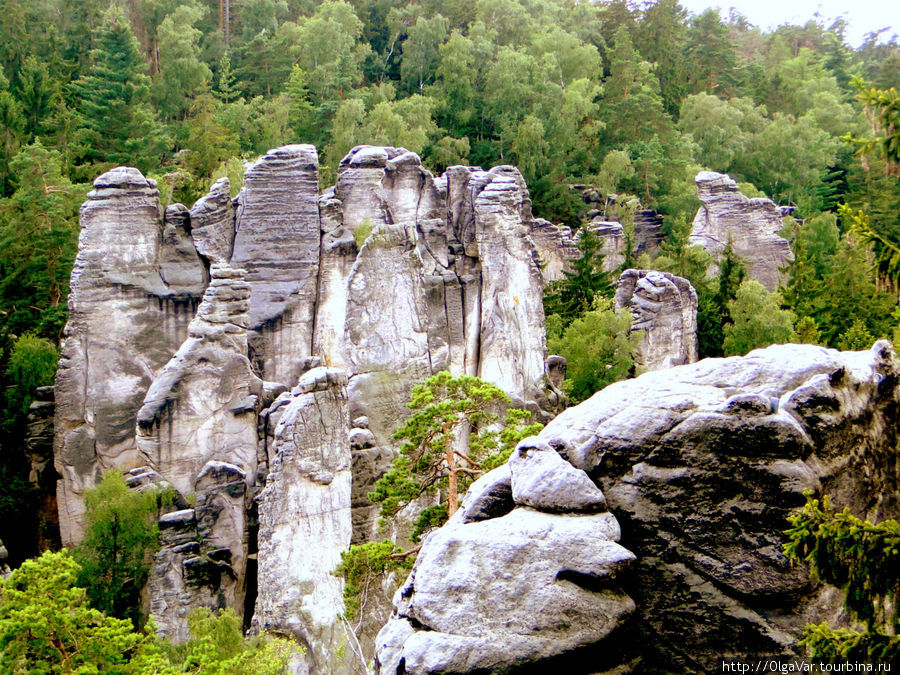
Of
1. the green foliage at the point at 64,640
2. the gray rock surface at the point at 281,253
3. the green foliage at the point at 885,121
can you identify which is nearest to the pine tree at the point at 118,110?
the gray rock surface at the point at 281,253

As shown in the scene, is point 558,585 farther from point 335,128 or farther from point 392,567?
point 335,128

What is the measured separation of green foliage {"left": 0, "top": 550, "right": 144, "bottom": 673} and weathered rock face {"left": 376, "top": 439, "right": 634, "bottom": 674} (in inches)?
230

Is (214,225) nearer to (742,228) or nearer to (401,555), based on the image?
(401,555)

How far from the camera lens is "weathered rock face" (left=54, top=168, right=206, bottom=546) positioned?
79.0 ft

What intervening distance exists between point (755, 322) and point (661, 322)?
10.3ft

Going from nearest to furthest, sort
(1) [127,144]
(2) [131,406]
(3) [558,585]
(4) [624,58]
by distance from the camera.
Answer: (3) [558,585], (2) [131,406], (1) [127,144], (4) [624,58]

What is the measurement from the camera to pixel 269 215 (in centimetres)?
2669

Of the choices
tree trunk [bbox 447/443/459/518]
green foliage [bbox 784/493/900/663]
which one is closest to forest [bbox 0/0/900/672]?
tree trunk [bbox 447/443/459/518]

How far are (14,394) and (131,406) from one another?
3804mm

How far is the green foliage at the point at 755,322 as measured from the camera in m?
31.8

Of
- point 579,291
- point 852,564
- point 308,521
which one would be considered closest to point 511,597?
point 852,564

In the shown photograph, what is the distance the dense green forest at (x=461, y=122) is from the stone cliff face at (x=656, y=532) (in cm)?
1877

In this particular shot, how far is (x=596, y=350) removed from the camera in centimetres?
3080

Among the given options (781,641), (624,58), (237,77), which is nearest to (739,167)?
(624,58)
